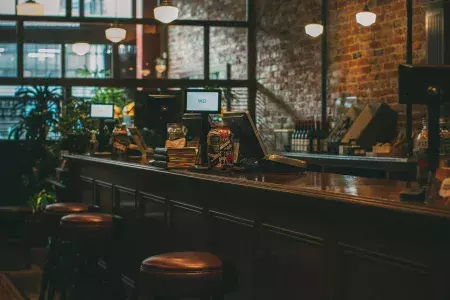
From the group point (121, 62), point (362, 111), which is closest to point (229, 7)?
point (121, 62)

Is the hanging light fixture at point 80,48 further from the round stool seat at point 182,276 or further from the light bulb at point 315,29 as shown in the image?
the round stool seat at point 182,276

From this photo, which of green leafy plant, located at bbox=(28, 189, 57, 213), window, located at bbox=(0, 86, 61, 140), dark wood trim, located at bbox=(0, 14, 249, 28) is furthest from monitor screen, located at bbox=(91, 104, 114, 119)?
dark wood trim, located at bbox=(0, 14, 249, 28)

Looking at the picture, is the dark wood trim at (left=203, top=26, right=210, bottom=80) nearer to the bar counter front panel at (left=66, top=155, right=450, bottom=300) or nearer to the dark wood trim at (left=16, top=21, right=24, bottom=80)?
the dark wood trim at (left=16, top=21, right=24, bottom=80)

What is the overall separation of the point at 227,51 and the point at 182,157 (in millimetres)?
8493

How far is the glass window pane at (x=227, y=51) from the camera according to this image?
13.0 metres

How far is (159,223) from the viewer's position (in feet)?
16.5

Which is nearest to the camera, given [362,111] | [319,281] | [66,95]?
[319,281]

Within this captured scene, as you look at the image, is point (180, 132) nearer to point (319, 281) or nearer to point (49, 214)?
point (49, 214)

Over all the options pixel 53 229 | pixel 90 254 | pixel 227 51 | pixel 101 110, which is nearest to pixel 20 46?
pixel 227 51

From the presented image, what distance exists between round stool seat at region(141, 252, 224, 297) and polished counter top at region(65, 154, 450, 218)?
1.29 ft

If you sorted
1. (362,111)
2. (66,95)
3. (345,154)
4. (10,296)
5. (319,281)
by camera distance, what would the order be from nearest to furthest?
(319,281) → (10,296) → (345,154) → (362,111) → (66,95)

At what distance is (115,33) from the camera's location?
1166 centimetres

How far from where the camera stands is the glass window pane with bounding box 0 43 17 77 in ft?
40.3

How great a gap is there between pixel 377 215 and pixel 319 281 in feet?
2.02
